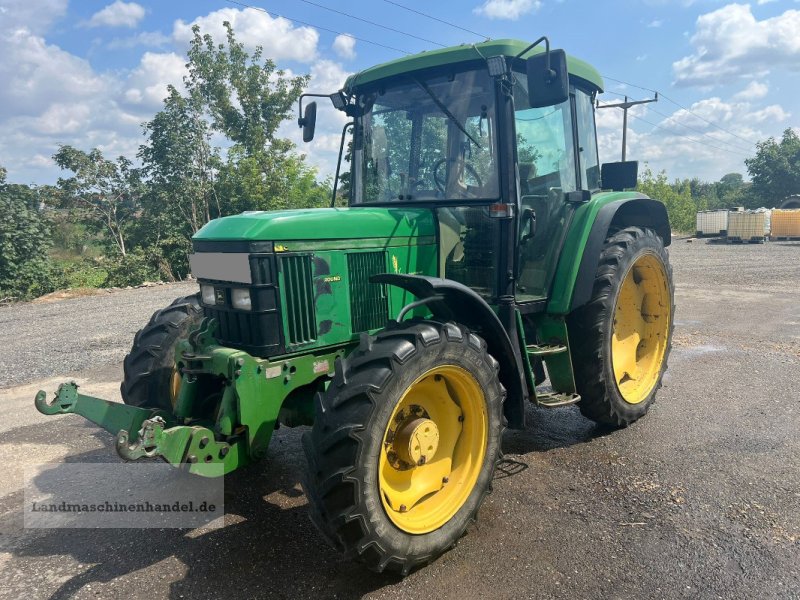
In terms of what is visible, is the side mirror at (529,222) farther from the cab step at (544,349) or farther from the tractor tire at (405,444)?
the tractor tire at (405,444)

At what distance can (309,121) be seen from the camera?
14.5 feet

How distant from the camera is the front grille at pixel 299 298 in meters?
3.05

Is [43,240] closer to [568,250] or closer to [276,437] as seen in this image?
[276,437]

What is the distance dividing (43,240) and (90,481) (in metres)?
13.3

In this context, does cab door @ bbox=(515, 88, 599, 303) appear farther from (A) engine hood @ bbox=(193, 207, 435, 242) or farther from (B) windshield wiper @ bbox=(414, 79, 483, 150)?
(A) engine hood @ bbox=(193, 207, 435, 242)

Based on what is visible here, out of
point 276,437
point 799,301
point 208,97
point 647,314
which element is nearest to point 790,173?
point 799,301

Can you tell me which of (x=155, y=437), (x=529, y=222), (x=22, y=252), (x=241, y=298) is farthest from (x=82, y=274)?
(x=155, y=437)

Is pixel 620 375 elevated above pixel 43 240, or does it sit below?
below

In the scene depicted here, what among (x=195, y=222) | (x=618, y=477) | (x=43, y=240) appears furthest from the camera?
(x=195, y=222)

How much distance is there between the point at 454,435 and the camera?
318cm

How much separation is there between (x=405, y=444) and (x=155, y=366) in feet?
6.51

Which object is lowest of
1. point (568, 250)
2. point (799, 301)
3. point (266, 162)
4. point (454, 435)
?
point (799, 301)

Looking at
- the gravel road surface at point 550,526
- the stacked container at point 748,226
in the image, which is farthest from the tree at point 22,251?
the stacked container at point 748,226

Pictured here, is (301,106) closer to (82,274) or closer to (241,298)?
(241,298)
